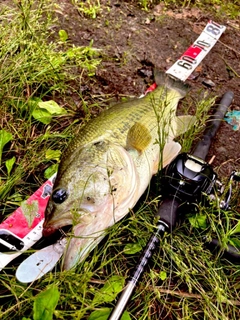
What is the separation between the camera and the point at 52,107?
3531 millimetres

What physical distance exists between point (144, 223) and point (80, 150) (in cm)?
58

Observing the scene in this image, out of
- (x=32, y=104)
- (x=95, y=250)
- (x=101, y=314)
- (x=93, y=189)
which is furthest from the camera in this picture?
(x=32, y=104)

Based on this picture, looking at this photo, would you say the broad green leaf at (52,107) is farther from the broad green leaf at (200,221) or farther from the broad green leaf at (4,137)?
the broad green leaf at (200,221)

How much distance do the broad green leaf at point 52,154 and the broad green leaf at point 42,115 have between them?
0.94ft

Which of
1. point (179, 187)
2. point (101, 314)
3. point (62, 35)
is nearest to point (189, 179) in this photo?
point (179, 187)

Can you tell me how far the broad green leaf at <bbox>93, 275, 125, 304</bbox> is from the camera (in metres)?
2.51

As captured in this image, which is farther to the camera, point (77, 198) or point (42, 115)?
point (42, 115)

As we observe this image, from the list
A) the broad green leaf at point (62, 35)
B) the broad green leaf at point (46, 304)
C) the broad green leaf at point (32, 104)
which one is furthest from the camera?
the broad green leaf at point (62, 35)

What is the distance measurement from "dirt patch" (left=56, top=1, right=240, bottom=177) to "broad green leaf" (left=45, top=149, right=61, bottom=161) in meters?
0.75

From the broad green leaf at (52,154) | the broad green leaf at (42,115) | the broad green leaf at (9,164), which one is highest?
the broad green leaf at (42,115)

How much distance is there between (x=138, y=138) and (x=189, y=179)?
0.40 meters

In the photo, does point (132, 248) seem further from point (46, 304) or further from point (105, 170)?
point (46, 304)

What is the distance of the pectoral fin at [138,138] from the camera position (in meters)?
2.92

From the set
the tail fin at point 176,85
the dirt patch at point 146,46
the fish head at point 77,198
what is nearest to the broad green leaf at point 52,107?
the dirt patch at point 146,46
